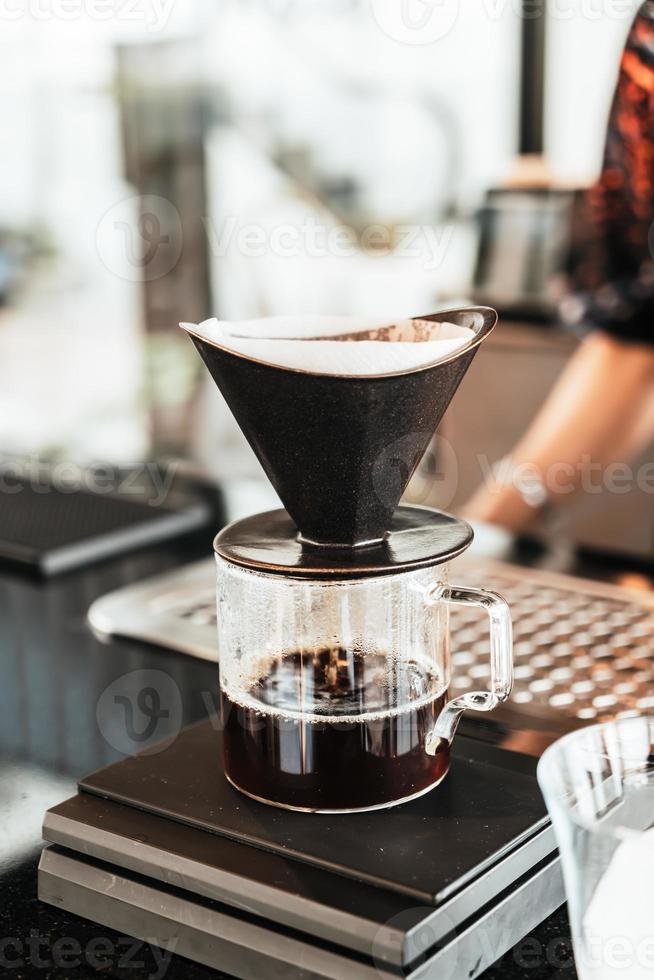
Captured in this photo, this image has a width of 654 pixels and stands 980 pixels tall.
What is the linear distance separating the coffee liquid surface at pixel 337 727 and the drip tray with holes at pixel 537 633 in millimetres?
187

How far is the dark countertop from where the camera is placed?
0.70 metres

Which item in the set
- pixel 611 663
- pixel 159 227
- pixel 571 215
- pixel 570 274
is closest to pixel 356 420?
pixel 611 663

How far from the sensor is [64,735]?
100 cm

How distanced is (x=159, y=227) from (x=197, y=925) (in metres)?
4.61

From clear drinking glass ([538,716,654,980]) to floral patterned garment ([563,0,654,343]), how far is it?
2.54 ft

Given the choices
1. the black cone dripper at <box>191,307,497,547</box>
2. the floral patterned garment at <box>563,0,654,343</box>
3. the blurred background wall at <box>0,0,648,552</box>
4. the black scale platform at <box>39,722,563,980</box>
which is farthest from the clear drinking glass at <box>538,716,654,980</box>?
the blurred background wall at <box>0,0,648,552</box>

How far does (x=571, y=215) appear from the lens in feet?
11.6

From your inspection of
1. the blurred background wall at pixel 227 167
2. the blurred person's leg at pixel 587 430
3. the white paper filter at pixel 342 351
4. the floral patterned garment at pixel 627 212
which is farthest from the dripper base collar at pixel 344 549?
the blurred background wall at pixel 227 167

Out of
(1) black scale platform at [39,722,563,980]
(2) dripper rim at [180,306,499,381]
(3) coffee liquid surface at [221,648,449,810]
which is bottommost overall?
(1) black scale platform at [39,722,563,980]

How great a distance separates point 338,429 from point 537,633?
1.71 ft

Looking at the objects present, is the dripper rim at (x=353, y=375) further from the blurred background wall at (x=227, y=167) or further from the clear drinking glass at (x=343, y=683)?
the blurred background wall at (x=227, y=167)

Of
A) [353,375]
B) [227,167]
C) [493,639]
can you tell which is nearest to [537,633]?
[493,639]

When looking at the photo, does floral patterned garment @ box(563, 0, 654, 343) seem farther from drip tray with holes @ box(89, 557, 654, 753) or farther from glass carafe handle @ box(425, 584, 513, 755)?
glass carafe handle @ box(425, 584, 513, 755)

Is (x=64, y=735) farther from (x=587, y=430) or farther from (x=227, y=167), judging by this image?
(x=227, y=167)
